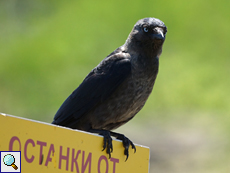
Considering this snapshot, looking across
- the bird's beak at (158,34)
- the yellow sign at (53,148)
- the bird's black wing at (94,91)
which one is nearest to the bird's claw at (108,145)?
the yellow sign at (53,148)

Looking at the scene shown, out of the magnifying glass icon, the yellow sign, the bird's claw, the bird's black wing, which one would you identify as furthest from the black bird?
the magnifying glass icon

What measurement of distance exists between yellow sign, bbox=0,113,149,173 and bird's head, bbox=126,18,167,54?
1.43m

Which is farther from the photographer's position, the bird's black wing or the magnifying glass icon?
the bird's black wing

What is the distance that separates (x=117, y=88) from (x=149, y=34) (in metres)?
0.60

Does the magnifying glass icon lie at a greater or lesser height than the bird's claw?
lesser

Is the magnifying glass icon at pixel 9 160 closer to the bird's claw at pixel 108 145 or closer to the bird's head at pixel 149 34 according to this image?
the bird's claw at pixel 108 145

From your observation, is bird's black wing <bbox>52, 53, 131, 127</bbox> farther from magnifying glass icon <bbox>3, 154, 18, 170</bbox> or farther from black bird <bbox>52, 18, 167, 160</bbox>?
magnifying glass icon <bbox>3, 154, 18, 170</bbox>

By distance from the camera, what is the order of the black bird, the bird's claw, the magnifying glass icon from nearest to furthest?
the magnifying glass icon, the bird's claw, the black bird

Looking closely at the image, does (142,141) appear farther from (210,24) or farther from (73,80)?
(210,24)

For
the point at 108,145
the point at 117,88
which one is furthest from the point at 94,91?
the point at 108,145

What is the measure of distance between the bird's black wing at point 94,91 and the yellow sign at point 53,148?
104cm

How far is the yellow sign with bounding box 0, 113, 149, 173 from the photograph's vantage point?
8.80 ft

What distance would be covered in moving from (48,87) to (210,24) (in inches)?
209

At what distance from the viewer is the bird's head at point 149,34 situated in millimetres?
4394
